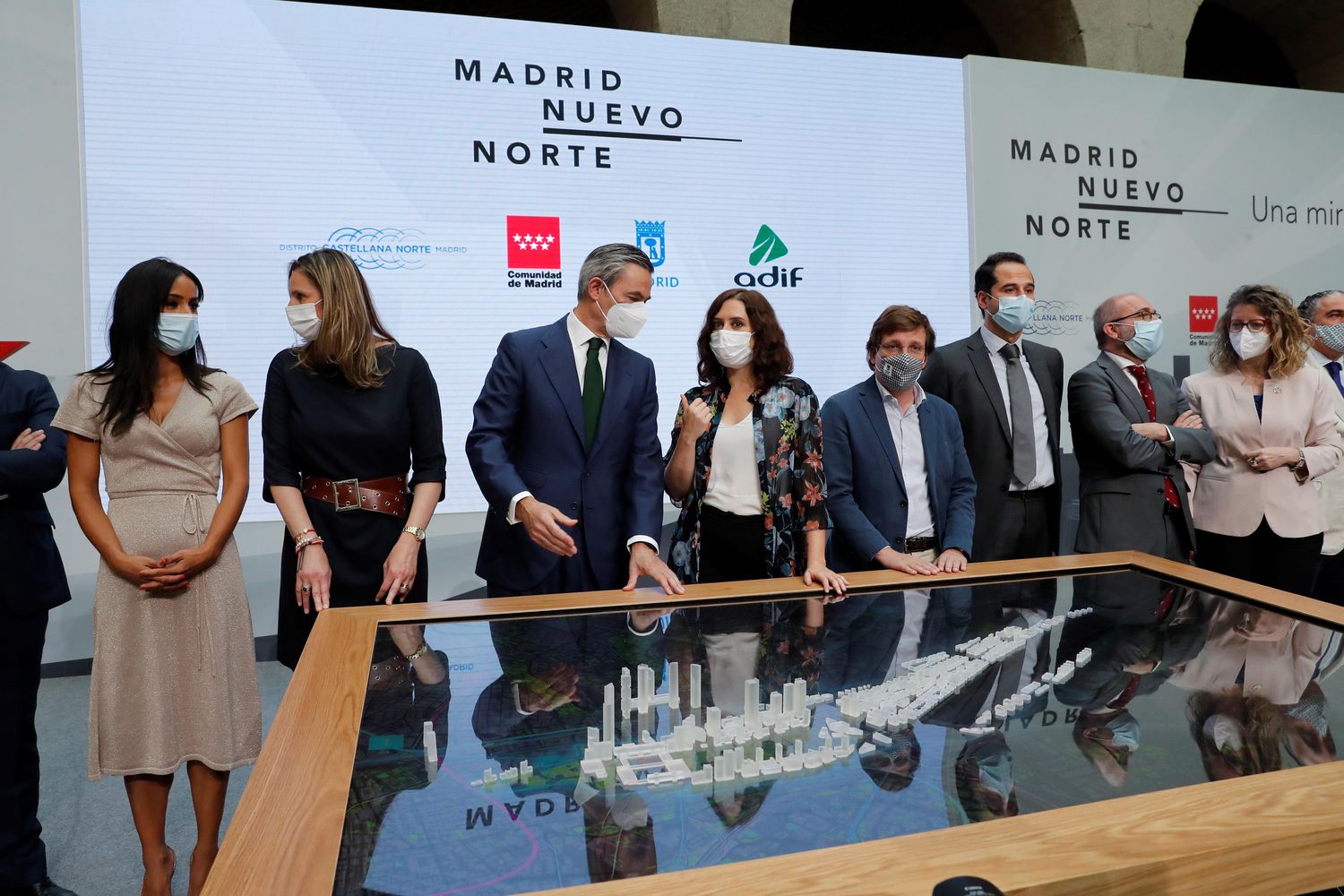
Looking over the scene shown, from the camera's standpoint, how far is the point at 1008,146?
18.2ft

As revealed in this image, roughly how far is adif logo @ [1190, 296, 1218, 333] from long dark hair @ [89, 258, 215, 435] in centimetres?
570

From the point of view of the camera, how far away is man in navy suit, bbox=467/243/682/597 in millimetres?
2535

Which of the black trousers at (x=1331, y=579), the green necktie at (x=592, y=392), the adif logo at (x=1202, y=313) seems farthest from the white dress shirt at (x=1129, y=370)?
the adif logo at (x=1202, y=313)

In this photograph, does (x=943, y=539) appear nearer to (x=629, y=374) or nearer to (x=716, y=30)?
(x=629, y=374)

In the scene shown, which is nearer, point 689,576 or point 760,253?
point 689,576

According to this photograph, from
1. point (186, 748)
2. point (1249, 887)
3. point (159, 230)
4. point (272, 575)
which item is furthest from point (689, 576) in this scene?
point (159, 230)

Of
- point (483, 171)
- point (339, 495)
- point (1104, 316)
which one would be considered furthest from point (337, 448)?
point (483, 171)

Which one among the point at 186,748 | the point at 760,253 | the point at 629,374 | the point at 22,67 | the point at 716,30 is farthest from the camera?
the point at 716,30

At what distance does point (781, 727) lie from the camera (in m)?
1.37

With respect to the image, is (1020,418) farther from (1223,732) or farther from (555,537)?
(1223,732)

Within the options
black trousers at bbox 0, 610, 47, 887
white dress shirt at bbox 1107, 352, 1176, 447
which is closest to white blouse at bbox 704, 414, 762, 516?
white dress shirt at bbox 1107, 352, 1176, 447

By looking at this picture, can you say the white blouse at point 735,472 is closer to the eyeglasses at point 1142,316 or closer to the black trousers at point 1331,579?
the eyeglasses at point 1142,316

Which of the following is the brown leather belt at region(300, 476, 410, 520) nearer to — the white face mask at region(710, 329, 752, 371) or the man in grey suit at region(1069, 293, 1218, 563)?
the white face mask at region(710, 329, 752, 371)

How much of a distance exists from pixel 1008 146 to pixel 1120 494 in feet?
9.99
